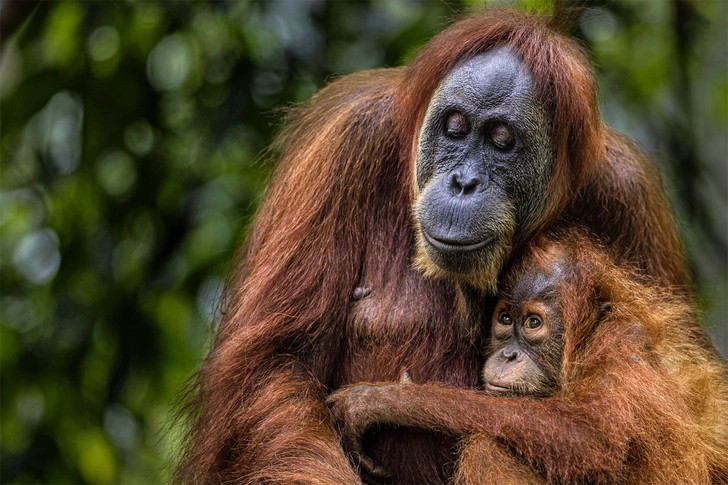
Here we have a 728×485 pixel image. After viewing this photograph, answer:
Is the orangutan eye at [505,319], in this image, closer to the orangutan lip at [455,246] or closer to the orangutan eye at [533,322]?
the orangutan eye at [533,322]

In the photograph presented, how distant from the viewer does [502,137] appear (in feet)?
11.8

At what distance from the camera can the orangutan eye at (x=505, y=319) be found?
3.65 m

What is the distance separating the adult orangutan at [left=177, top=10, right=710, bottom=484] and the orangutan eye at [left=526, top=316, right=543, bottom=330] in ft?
0.62

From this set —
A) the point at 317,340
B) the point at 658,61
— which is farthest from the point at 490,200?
the point at 658,61

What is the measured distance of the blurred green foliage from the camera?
544cm

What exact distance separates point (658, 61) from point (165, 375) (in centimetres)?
346

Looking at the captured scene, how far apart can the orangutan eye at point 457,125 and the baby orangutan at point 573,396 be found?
1.56 feet

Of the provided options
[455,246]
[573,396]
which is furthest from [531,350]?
[455,246]

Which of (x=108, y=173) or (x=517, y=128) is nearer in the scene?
(x=517, y=128)

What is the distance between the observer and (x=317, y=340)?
3814 mm

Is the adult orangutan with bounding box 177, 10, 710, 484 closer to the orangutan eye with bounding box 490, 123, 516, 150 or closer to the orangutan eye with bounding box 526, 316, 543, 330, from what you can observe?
the orangutan eye with bounding box 490, 123, 516, 150

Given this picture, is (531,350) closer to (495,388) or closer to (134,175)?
(495,388)

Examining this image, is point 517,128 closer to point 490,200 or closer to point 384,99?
point 490,200

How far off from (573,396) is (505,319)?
14.7 inches
